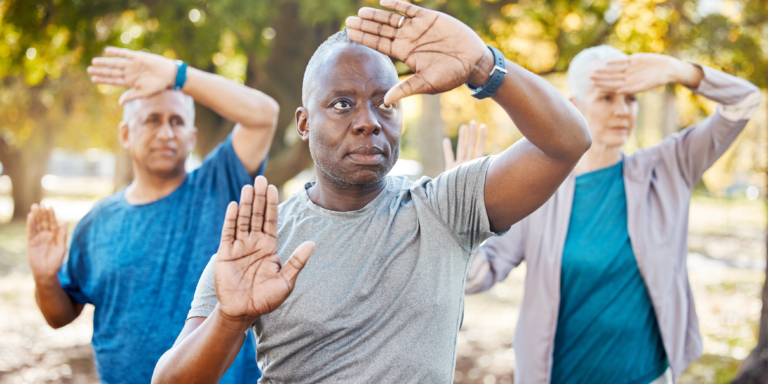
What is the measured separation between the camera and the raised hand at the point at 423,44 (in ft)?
4.95

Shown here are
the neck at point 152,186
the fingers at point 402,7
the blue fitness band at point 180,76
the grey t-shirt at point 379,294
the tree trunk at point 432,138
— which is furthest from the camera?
the tree trunk at point 432,138

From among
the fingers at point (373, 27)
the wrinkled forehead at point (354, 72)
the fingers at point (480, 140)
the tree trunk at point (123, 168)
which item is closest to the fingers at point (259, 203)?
the wrinkled forehead at point (354, 72)

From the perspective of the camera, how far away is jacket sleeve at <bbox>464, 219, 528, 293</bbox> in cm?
275

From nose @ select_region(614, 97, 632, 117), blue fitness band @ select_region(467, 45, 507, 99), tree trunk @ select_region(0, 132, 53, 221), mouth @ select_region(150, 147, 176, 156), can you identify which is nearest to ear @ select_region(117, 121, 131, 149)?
mouth @ select_region(150, 147, 176, 156)

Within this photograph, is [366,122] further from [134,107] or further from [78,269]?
[78,269]

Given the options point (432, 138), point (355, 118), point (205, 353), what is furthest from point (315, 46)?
point (205, 353)

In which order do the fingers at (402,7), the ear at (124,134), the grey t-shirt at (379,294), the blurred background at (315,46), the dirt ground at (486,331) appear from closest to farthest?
the fingers at (402,7)
the grey t-shirt at (379,294)
the ear at (124,134)
the blurred background at (315,46)
the dirt ground at (486,331)

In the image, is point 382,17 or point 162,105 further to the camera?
point 162,105

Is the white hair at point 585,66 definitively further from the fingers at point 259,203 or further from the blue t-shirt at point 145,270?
the fingers at point 259,203

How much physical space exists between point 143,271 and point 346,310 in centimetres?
142

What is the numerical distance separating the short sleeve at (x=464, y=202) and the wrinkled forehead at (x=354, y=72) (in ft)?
1.10

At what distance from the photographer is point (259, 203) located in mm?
1580

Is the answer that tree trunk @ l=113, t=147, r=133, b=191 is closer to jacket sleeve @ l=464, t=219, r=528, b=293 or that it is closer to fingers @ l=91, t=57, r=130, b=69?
fingers @ l=91, t=57, r=130, b=69

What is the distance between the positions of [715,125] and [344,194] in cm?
195
